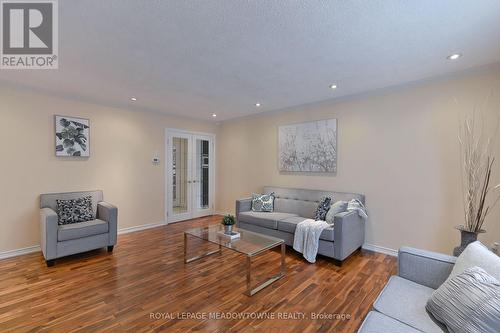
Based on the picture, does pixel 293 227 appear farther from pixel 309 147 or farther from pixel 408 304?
pixel 408 304

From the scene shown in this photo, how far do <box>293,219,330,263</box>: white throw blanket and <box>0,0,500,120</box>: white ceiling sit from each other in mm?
1971

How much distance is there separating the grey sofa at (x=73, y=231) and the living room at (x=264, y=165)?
0.02 m

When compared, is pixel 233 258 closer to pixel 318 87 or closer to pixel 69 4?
pixel 318 87

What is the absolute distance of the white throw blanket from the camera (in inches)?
124

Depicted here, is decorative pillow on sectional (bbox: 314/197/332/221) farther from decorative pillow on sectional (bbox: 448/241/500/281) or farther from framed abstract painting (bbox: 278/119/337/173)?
decorative pillow on sectional (bbox: 448/241/500/281)

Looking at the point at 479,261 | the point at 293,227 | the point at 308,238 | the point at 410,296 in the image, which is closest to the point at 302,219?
the point at 293,227

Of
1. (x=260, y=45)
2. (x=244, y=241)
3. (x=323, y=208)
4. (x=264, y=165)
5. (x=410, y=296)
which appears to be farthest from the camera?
(x=264, y=165)

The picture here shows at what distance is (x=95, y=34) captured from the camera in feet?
6.66

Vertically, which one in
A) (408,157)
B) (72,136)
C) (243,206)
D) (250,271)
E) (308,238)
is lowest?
(250,271)

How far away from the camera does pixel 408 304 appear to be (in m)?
1.48

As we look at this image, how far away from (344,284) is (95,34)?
11.4ft

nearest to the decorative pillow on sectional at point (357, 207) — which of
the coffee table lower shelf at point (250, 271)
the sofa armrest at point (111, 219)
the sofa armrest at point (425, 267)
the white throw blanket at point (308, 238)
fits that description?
the white throw blanket at point (308, 238)

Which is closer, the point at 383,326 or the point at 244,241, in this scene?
the point at 383,326

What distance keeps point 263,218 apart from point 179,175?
2.47 meters
